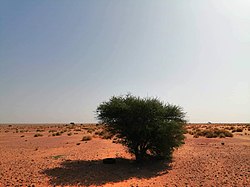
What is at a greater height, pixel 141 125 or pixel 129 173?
pixel 141 125

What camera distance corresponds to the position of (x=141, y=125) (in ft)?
60.7

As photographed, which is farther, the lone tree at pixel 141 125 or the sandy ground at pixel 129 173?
the lone tree at pixel 141 125

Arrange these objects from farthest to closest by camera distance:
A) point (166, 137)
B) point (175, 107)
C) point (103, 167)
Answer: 1. point (175, 107)
2. point (166, 137)
3. point (103, 167)

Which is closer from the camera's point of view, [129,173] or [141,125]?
[129,173]

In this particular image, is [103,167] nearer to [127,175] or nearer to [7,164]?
[127,175]

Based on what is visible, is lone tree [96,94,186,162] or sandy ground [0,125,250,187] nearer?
sandy ground [0,125,250,187]

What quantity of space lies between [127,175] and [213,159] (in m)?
7.93

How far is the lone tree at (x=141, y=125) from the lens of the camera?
18.8m

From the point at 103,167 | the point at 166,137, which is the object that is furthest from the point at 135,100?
the point at 103,167

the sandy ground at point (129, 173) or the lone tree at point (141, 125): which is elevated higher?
the lone tree at point (141, 125)

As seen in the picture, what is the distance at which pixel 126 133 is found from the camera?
19.2 metres

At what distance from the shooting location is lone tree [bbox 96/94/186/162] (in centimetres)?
1875

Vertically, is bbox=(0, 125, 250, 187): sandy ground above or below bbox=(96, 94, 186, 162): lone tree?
below

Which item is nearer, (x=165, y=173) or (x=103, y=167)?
(x=165, y=173)
